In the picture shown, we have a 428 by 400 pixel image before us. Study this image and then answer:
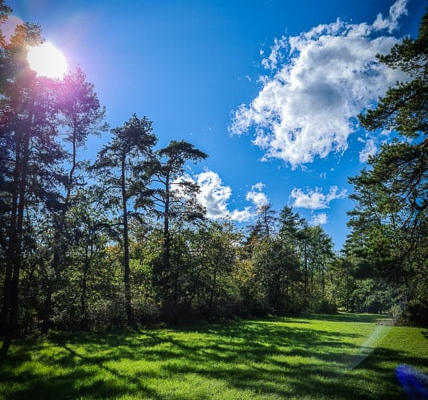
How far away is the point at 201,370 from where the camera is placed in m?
7.91

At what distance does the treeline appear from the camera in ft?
44.2

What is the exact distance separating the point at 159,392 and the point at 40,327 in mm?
13908

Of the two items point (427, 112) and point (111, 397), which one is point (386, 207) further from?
point (111, 397)

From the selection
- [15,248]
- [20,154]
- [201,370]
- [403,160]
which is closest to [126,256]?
[15,248]

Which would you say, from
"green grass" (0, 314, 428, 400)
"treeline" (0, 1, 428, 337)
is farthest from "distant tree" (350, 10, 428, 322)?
"green grass" (0, 314, 428, 400)

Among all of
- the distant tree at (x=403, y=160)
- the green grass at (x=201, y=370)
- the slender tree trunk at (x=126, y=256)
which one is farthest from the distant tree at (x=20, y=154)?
the distant tree at (x=403, y=160)

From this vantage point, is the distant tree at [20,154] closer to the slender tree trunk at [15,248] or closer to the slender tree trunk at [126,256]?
the slender tree trunk at [15,248]

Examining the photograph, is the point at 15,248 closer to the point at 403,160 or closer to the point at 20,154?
the point at 20,154

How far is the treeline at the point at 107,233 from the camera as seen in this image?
1348cm

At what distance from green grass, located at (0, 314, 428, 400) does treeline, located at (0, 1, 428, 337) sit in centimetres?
439

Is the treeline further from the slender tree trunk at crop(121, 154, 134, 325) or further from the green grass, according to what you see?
the green grass

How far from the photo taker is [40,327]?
16.2m

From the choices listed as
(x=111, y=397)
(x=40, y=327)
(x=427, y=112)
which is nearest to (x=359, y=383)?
(x=111, y=397)

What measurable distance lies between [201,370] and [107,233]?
1338cm
